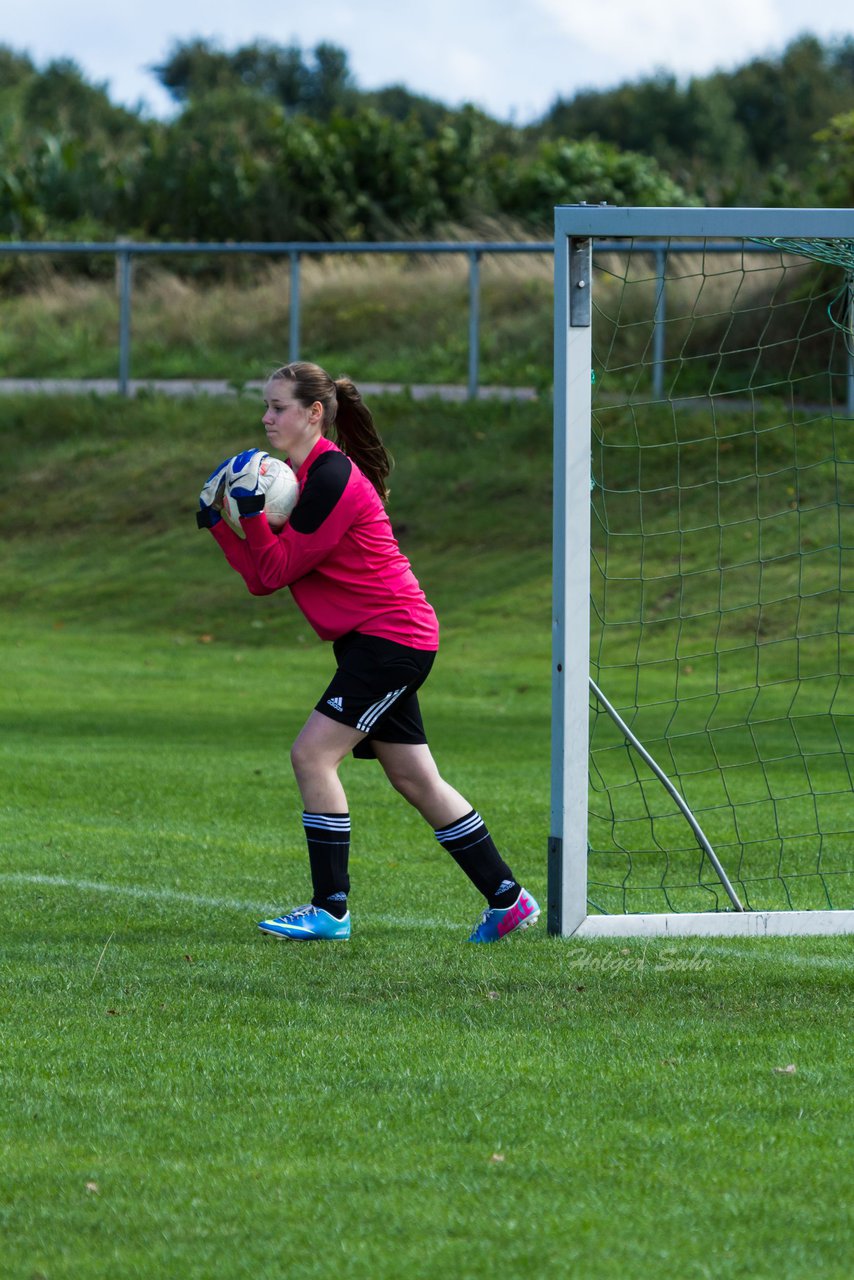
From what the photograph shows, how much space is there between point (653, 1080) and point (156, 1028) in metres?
1.39

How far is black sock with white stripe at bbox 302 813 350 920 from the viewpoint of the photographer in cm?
600

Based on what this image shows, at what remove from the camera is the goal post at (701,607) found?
20.0 ft

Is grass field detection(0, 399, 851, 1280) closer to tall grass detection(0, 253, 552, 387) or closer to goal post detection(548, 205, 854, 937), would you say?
goal post detection(548, 205, 854, 937)

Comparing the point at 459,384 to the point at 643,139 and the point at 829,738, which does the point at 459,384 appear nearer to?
the point at 829,738

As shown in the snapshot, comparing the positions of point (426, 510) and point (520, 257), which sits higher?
point (520, 257)

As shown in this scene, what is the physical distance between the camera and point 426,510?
1953cm

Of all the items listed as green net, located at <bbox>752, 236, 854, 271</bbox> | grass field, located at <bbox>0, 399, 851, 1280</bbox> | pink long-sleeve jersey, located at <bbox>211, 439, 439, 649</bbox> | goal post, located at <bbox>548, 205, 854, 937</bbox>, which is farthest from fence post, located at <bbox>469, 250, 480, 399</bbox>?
pink long-sleeve jersey, located at <bbox>211, 439, 439, 649</bbox>

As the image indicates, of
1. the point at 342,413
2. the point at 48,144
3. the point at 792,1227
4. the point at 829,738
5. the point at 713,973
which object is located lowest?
the point at 829,738

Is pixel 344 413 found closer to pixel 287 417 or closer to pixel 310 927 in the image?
pixel 287 417

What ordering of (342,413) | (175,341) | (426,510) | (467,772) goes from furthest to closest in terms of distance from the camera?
(175,341), (426,510), (467,772), (342,413)

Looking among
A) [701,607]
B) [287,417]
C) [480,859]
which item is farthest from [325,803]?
[701,607]

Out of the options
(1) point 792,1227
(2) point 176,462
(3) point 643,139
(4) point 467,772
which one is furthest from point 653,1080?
(3) point 643,139

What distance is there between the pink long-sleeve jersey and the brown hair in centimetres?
17

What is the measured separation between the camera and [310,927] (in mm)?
6051
